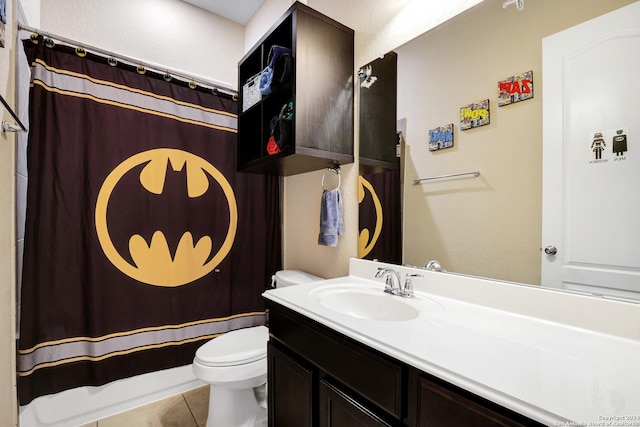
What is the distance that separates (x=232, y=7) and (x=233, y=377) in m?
2.61

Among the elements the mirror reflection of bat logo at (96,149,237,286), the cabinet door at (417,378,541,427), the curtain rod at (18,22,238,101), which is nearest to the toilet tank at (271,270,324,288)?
the mirror reflection of bat logo at (96,149,237,286)

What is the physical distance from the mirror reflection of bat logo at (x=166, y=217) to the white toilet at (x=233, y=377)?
62 cm

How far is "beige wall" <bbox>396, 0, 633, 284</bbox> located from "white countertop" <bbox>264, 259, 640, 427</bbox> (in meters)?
0.11

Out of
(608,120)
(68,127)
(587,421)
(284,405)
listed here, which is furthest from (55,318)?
(608,120)

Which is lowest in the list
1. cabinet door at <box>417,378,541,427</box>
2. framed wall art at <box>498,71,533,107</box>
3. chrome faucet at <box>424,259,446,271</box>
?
cabinet door at <box>417,378,541,427</box>

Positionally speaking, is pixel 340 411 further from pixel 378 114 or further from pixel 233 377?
pixel 378 114

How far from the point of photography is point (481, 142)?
103cm

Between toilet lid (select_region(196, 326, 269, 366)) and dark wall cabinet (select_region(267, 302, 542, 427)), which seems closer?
dark wall cabinet (select_region(267, 302, 542, 427))

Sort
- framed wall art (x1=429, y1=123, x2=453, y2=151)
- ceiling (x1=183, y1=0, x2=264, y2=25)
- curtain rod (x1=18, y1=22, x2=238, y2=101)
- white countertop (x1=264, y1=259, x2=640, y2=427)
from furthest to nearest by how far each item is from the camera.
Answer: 1. ceiling (x1=183, y1=0, x2=264, y2=25)
2. curtain rod (x1=18, y1=22, x2=238, y2=101)
3. framed wall art (x1=429, y1=123, x2=453, y2=151)
4. white countertop (x1=264, y1=259, x2=640, y2=427)

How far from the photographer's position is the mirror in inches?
35.3

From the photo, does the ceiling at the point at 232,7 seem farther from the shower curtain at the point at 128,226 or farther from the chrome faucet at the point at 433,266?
the chrome faucet at the point at 433,266

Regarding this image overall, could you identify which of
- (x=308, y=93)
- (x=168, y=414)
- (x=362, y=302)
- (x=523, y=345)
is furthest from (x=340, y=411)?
(x=168, y=414)

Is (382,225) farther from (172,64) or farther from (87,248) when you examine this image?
(172,64)

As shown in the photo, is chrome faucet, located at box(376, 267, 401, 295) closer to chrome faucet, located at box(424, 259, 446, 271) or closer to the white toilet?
chrome faucet, located at box(424, 259, 446, 271)
